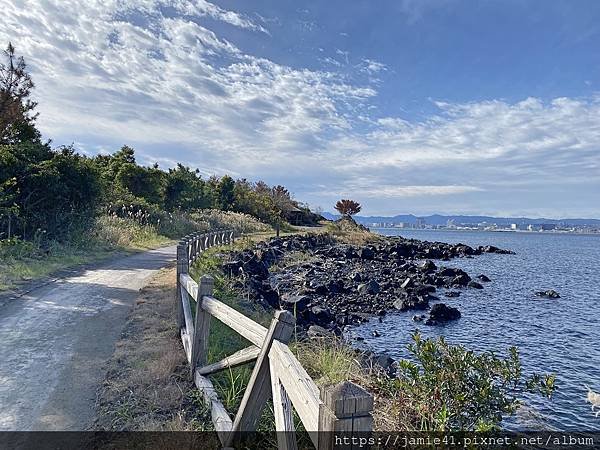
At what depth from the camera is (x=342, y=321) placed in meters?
14.8

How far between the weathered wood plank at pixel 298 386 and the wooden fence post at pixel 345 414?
0.20 metres

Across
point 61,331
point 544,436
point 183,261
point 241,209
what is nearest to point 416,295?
point 544,436

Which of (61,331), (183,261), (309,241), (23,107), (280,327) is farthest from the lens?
(309,241)

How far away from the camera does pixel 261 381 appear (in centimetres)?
367

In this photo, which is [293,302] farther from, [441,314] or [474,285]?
[474,285]

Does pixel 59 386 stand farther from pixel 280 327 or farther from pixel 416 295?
pixel 416 295

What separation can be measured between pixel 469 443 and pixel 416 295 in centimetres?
1709

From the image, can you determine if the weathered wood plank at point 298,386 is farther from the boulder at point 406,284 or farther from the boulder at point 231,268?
the boulder at point 406,284

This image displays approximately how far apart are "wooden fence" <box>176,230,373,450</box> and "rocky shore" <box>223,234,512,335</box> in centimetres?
447

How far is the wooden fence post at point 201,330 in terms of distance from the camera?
210 inches

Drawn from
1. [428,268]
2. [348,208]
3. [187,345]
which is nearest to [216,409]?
[187,345]

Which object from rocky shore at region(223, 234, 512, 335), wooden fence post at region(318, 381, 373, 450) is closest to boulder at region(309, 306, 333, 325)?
rocky shore at region(223, 234, 512, 335)

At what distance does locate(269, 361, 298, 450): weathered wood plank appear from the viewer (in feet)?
9.93

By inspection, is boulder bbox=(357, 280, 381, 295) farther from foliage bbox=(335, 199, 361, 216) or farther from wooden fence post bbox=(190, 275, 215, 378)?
foliage bbox=(335, 199, 361, 216)
